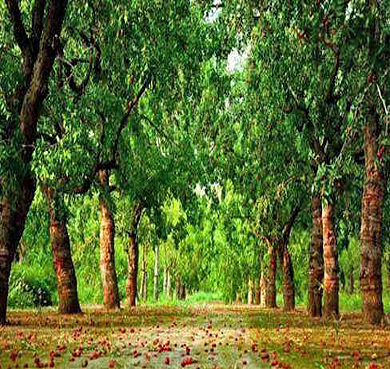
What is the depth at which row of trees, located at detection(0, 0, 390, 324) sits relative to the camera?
1430cm

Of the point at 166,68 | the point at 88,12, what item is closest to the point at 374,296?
the point at 166,68

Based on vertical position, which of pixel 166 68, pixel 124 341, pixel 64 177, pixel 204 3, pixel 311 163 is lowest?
pixel 124 341

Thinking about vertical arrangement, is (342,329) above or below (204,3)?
below

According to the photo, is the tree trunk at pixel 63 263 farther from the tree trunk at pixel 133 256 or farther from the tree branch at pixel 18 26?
the tree trunk at pixel 133 256

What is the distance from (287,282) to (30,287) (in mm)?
13874

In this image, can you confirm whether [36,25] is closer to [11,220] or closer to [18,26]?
[18,26]

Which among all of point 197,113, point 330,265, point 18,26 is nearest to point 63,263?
point 197,113

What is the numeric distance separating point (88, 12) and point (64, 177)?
155 inches

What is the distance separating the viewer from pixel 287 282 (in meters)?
32.3

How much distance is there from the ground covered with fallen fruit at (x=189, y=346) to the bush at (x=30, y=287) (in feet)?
53.4

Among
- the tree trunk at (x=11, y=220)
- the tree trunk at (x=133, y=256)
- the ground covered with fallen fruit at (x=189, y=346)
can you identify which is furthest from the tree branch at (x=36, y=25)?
the tree trunk at (x=133, y=256)

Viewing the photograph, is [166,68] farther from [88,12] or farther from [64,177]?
[64,177]

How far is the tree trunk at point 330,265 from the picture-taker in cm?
2089

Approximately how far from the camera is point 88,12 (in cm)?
1659
